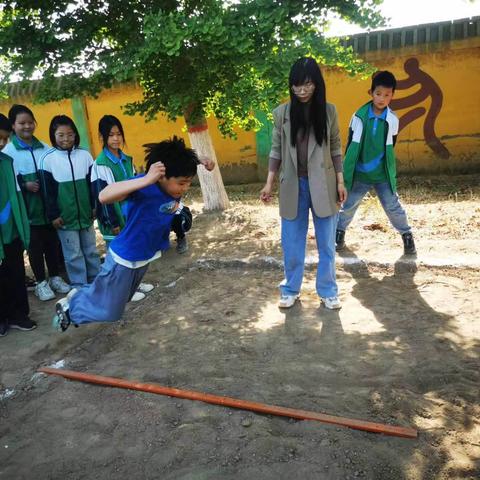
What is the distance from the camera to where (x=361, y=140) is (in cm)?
427

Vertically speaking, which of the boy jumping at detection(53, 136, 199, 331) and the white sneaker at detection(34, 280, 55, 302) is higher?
the boy jumping at detection(53, 136, 199, 331)

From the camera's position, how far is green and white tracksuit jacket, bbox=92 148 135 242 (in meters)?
4.11

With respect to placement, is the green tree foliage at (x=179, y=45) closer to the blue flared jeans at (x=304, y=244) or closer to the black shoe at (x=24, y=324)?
the blue flared jeans at (x=304, y=244)

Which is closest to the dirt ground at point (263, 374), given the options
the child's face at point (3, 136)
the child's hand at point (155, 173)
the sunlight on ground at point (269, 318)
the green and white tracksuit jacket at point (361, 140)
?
the sunlight on ground at point (269, 318)

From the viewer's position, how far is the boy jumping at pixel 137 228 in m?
2.56

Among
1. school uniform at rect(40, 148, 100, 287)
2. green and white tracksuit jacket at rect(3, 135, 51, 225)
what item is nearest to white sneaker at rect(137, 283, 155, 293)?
school uniform at rect(40, 148, 100, 287)

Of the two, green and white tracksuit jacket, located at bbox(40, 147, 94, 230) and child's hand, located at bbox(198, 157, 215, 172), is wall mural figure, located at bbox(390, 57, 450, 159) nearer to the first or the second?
green and white tracksuit jacket, located at bbox(40, 147, 94, 230)

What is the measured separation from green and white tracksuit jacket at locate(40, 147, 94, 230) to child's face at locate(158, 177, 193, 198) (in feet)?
6.21

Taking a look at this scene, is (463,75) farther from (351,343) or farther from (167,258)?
(351,343)

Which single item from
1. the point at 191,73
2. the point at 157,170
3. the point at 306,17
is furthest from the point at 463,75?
the point at 157,170

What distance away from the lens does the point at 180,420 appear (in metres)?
2.46

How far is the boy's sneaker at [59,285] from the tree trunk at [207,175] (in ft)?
8.72

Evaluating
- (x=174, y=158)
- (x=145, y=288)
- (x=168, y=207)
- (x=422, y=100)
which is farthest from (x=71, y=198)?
(x=422, y=100)

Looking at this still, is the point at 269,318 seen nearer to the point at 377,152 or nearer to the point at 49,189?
the point at 377,152
